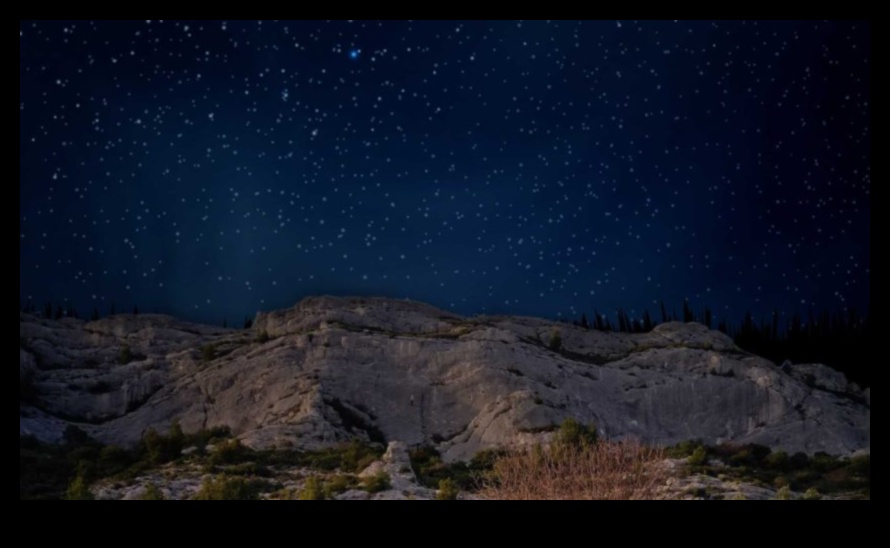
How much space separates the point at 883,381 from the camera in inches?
566

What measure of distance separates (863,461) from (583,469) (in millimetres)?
12223

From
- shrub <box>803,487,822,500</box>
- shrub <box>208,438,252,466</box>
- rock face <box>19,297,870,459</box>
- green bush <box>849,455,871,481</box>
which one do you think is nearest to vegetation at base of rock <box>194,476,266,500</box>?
shrub <box>208,438,252,466</box>

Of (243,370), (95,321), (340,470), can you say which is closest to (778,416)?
(340,470)

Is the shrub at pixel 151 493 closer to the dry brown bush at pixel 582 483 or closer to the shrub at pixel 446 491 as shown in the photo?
the shrub at pixel 446 491

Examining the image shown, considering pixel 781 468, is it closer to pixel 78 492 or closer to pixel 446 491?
pixel 446 491

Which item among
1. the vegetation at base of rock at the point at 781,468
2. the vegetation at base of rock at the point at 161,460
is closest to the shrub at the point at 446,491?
the vegetation at base of rock at the point at 161,460

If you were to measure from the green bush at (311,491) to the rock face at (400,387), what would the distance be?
4827 mm

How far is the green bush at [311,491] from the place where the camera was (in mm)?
16922

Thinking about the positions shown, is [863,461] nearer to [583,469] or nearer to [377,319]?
[583,469]

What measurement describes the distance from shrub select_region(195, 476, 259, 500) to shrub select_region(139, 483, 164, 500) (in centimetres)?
82

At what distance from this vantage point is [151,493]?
1669cm

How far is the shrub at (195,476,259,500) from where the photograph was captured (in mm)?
17078

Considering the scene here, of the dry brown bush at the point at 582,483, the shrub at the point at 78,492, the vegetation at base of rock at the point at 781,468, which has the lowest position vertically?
the vegetation at base of rock at the point at 781,468

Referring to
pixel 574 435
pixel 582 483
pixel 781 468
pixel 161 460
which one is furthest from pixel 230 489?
pixel 781 468
